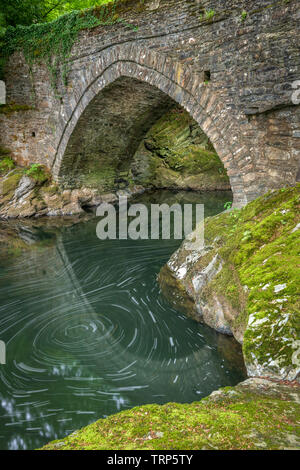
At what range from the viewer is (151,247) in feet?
25.5

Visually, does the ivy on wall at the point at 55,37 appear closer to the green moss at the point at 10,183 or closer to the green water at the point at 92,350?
the green moss at the point at 10,183

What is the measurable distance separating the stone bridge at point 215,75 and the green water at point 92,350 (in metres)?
2.76

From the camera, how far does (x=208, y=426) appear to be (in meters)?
1.92

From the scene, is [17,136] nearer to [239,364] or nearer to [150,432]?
[239,364]

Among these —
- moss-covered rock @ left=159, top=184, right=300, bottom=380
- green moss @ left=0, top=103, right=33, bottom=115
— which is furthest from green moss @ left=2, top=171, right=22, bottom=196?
moss-covered rock @ left=159, top=184, right=300, bottom=380

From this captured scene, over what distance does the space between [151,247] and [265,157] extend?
3139 millimetres

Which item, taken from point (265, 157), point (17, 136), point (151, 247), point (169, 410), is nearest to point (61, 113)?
point (17, 136)

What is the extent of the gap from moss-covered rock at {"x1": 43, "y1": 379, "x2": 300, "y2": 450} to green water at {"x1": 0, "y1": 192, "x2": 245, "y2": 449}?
3.58 ft

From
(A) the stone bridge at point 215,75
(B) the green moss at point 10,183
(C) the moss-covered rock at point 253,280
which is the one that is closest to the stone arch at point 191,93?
(A) the stone bridge at point 215,75

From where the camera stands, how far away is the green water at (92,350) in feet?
10.7

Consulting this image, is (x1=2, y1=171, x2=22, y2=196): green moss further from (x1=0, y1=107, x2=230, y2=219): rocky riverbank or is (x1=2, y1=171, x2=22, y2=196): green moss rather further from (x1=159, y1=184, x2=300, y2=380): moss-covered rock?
(x1=159, y1=184, x2=300, y2=380): moss-covered rock

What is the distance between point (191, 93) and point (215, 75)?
0.62 m

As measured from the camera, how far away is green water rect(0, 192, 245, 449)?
3.28m

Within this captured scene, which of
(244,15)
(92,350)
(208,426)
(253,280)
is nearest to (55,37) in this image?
(244,15)
